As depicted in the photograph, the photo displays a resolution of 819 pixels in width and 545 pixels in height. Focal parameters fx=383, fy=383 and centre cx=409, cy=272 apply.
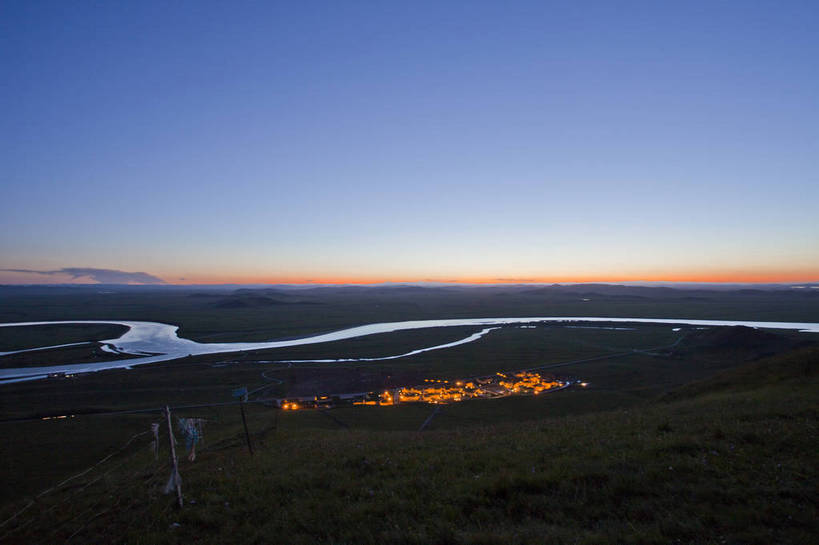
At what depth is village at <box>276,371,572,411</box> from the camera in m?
44.8

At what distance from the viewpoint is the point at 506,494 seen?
9.01 m

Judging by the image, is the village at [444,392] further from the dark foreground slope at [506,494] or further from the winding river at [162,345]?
the dark foreground slope at [506,494]

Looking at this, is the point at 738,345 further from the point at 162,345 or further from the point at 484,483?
the point at 162,345

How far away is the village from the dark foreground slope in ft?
101

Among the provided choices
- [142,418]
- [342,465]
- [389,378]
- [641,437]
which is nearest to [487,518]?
[342,465]

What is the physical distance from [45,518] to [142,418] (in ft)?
103

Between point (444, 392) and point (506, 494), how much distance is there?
135 feet

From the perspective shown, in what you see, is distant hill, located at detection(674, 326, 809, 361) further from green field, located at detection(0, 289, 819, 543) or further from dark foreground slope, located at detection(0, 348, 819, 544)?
dark foreground slope, located at detection(0, 348, 819, 544)

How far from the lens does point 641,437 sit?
41.1ft

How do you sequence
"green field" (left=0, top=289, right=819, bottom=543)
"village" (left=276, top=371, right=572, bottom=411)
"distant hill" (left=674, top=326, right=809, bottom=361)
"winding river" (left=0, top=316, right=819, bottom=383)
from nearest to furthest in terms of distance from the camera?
1. "green field" (left=0, top=289, right=819, bottom=543)
2. "village" (left=276, top=371, right=572, bottom=411)
3. "distant hill" (left=674, top=326, right=809, bottom=361)
4. "winding river" (left=0, top=316, right=819, bottom=383)

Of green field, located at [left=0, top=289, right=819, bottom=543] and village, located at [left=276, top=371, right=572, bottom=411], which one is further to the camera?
village, located at [left=276, top=371, right=572, bottom=411]

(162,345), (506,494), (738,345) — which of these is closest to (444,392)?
(506,494)

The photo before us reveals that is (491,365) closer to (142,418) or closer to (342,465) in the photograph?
(142,418)

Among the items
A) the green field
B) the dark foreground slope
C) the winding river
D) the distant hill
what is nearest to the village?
the green field
